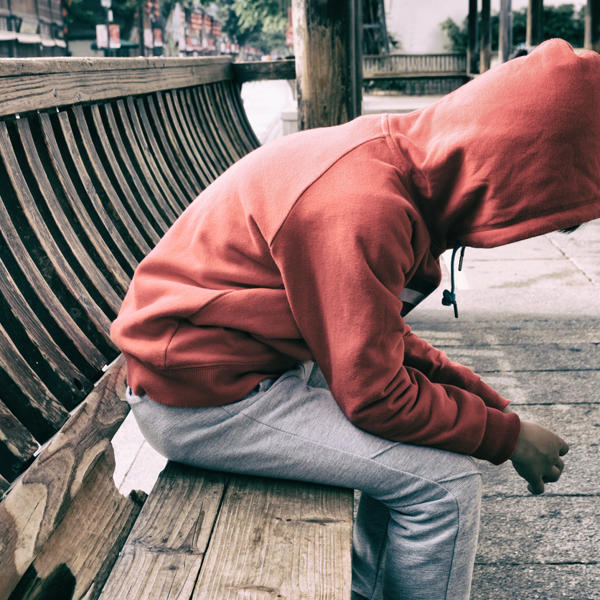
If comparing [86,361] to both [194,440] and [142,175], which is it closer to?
[194,440]

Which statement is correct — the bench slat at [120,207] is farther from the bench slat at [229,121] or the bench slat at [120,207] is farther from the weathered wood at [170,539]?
the bench slat at [229,121]

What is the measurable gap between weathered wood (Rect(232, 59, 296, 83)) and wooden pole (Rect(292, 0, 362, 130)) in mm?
694

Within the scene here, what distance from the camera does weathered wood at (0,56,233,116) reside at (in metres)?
1.90

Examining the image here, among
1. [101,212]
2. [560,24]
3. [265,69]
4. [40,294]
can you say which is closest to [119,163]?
[101,212]

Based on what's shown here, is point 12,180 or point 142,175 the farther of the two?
point 142,175

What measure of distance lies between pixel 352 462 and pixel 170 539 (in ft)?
1.22

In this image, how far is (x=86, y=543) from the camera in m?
1.82

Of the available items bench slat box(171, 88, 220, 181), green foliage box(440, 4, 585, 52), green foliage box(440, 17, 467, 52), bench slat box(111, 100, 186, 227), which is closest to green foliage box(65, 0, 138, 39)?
green foliage box(440, 17, 467, 52)

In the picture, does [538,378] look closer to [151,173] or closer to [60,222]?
[151,173]

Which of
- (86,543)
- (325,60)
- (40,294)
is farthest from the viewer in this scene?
(325,60)

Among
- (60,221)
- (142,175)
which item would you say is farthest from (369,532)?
(142,175)

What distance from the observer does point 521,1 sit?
31.5 meters

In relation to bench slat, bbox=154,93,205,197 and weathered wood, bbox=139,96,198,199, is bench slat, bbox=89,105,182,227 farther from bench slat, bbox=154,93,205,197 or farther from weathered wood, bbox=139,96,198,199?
bench slat, bbox=154,93,205,197

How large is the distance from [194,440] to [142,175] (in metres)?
1.71
